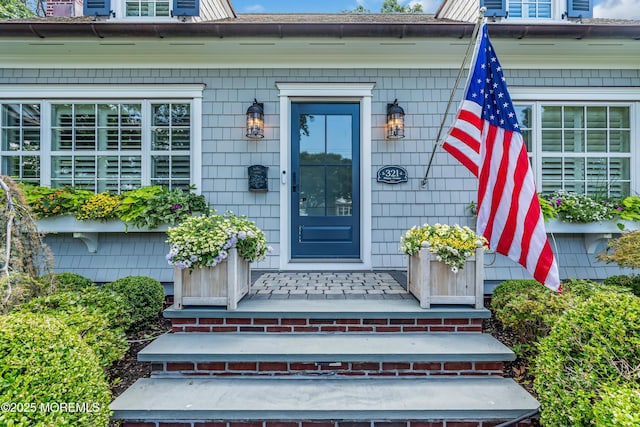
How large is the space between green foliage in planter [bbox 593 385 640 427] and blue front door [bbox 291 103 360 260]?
9.47ft

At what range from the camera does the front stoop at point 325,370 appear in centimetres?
203

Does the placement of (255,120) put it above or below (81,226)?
above

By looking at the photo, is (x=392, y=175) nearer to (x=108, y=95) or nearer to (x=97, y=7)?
(x=108, y=95)

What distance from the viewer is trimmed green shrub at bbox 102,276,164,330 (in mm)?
3127

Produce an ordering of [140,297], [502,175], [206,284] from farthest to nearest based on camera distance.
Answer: [140,297] → [206,284] → [502,175]

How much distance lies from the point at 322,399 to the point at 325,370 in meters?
0.28

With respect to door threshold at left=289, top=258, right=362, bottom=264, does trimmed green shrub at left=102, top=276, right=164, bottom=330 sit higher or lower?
lower

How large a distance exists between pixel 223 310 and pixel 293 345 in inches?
27.1

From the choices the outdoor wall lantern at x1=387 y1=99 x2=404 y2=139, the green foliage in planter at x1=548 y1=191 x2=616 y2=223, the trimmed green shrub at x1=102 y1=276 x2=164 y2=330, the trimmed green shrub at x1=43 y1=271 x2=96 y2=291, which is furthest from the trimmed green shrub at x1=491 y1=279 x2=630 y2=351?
the trimmed green shrub at x1=43 y1=271 x2=96 y2=291

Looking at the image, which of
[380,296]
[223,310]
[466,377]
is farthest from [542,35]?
[223,310]

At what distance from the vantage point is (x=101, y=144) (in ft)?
13.9

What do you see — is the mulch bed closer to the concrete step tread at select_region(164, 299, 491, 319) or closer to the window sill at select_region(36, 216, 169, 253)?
the concrete step tread at select_region(164, 299, 491, 319)

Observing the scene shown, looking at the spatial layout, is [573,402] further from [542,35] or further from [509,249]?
[542,35]

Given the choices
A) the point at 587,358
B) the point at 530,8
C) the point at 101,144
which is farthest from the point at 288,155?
the point at 530,8
